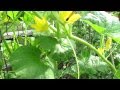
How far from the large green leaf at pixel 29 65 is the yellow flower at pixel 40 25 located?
60mm

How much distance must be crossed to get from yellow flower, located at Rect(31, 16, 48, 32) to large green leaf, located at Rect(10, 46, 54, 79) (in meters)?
0.06

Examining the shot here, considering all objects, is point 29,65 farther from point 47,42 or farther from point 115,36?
point 115,36

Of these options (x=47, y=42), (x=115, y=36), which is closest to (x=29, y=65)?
(x=47, y=42)

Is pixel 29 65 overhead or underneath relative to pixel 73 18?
underneath

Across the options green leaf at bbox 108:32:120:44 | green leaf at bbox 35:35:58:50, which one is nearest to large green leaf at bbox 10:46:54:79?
green leaf at bbox 35:35:58:50

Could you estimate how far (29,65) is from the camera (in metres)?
0.66

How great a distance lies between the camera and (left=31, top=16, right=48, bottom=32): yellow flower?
65 cm

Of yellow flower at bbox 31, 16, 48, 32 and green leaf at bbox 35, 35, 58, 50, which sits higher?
yellow flower at bbox 31, 16, 48, 32

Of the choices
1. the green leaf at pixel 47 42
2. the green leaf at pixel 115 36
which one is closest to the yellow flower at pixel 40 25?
the green leaf at pixel 47 42

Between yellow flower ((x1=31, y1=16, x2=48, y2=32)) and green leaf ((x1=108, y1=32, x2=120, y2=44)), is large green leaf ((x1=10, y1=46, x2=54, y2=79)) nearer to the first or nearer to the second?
yellow flower ((x1=31, y1=16, x2=48, y2=32))

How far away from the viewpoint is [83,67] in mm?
764

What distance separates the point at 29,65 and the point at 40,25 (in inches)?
3.7
